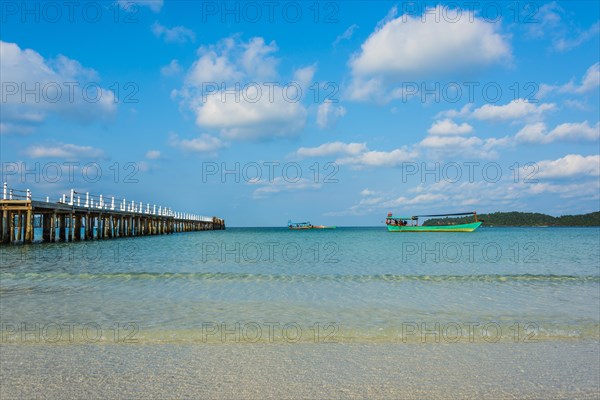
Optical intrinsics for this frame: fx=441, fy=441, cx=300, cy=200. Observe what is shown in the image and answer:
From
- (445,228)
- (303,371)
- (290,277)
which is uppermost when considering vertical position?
(445,228)

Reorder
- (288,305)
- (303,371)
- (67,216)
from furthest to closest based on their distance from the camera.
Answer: (67,216) → (288,305) → (303,371)

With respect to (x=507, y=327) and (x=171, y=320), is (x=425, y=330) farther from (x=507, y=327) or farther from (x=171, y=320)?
(x=171, y=320)

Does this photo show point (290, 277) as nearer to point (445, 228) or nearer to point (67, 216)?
point (67, 216)

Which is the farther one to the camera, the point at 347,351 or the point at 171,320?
the point at 171,320

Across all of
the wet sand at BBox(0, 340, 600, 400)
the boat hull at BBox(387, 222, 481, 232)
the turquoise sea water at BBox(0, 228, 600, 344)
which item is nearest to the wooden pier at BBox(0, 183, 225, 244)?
the turquoise sea water at BBox(0, 228, 600, 344)

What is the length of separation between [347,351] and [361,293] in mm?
5955

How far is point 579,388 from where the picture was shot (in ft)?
Answer: 15.2

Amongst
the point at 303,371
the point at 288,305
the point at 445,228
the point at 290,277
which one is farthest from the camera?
the point at 445,228

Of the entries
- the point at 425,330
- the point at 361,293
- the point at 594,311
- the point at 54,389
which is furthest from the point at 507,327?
the point at 54,389

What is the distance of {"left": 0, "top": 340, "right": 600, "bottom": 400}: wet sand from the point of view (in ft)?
14.7

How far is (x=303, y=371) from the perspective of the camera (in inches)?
204

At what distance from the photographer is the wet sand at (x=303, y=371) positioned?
4484mm

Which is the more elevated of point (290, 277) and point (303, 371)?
point (303, 371)

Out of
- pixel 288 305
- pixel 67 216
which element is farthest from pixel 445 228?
pixel 288 305
